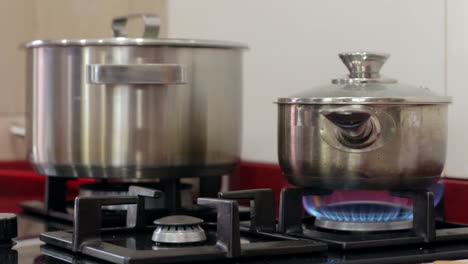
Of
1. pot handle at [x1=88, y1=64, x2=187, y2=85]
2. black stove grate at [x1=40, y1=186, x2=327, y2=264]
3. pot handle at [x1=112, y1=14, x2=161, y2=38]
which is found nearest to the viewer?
black stove grate at [x1=40, y1=186, x2=327, y2=264]

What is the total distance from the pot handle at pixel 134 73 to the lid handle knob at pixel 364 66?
0.77ft

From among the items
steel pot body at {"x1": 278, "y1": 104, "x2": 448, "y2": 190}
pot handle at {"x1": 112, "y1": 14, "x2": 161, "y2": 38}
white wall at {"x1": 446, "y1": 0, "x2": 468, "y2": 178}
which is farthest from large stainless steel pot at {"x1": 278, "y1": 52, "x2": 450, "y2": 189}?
pot handle at {"x1": 112, "y1": 14, "x2": 161, "y2": 38}

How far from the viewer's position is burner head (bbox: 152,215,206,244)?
928mm

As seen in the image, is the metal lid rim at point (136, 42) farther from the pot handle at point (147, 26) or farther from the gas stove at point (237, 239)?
the gas stove at point (237, 239)

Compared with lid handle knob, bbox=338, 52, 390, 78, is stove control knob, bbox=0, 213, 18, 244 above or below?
below

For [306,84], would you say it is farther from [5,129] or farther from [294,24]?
[5,129]

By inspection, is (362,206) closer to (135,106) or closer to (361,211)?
(361,211)

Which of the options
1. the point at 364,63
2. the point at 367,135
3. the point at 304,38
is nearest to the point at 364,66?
the point at 364,63

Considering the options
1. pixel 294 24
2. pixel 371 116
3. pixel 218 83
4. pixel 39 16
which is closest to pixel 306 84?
pixel 294 24

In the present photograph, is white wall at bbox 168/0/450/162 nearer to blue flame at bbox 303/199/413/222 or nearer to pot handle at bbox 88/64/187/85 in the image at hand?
blue flame at bbox 303/199/413/222

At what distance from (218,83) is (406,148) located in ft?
1.13

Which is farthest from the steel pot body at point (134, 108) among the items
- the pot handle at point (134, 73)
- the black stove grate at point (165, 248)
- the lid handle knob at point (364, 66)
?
the lid handle knob at point (364, 66)

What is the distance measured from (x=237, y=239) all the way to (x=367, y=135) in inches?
7.9

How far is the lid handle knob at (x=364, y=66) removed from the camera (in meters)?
1.05
